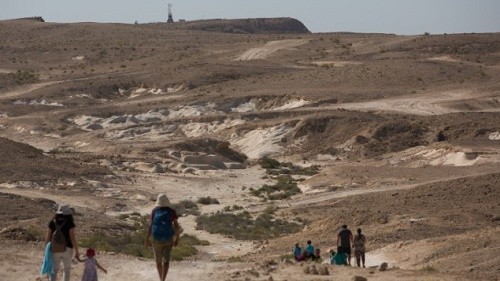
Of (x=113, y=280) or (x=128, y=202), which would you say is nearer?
(x=113, y=280)

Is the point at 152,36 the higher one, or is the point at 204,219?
the point at 152,36

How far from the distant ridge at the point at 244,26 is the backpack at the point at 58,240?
165121mm

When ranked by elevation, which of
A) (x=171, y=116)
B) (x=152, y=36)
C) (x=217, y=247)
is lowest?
(x=217, y=247)

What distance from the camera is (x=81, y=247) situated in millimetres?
24234

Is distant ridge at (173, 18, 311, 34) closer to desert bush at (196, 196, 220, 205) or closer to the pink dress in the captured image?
desert bush at (196, 196, 220, 205)

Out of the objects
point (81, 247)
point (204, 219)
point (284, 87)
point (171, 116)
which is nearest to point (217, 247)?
point (204, 219)

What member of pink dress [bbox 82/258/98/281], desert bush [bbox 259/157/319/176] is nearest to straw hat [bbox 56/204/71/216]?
pink dress [bbox 82/258/98/281]

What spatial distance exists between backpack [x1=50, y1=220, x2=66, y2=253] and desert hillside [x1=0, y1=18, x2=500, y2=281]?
249 centimetres

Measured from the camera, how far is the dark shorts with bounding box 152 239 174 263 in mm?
17141

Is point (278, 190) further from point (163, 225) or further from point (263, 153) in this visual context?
point (163, 225)

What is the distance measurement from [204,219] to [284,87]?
41559 mm

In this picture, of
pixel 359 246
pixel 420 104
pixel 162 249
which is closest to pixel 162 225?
pixel 162 249

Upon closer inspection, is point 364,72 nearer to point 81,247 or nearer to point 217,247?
point 217,247

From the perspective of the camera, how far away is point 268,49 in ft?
363
